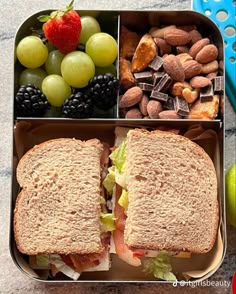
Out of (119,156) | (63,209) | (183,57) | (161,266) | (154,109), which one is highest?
(183,57)

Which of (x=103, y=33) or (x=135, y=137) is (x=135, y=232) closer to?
(x=135, y=137)

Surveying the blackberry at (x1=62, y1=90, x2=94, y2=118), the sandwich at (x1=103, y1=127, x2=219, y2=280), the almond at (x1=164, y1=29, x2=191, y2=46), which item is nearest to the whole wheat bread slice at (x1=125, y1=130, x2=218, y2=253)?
the sandwich at (x1=103, y1=127, x2=219, y2=280)

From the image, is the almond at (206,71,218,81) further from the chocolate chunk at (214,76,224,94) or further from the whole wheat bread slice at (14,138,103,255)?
the whole wheat bread slice at (14,138,103,255)

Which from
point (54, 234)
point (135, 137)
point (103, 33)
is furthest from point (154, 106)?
point (54, 234)

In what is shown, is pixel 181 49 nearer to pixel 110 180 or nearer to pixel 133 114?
pixel 133 114

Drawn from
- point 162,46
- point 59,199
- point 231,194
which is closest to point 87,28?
point 162,46

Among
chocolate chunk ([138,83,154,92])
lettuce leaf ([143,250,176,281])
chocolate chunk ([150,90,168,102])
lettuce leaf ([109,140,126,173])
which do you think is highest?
chocolate chunk ([138,83,154,92])
